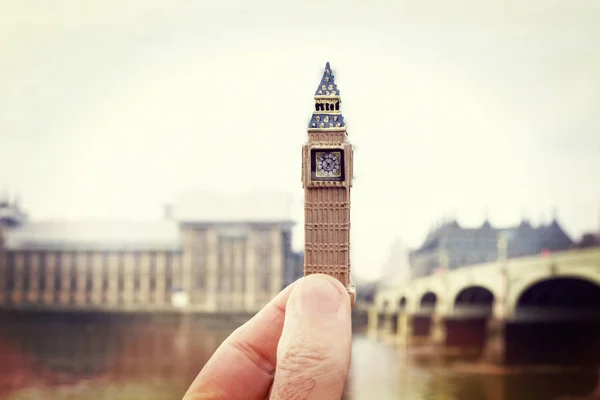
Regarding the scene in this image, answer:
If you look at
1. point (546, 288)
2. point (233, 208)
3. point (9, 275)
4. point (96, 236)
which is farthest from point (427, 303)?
point (9, 275)

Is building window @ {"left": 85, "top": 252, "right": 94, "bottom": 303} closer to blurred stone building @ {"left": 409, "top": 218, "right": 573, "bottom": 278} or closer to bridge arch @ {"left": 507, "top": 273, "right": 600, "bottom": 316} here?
blurred stone building @ {"left": 409, "top": 218, "right": 573, "bottom": 278}

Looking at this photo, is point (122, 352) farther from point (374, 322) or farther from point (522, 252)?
point (522, 252)

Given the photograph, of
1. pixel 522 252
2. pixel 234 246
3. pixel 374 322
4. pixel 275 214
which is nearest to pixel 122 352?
pixel 234 246

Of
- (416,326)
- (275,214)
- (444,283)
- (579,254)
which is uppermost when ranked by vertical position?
(275,214)

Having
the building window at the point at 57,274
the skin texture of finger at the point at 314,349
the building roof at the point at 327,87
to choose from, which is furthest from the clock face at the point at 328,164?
the building window at the point at 57,274

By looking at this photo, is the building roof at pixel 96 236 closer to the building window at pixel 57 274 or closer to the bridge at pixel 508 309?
the building window at pixel 57 274

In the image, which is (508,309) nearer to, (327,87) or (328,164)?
(328,164)

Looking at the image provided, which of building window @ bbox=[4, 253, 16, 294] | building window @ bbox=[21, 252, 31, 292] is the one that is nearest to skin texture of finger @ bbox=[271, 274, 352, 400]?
building window @ bbox=[21, 252, 31, 292]
